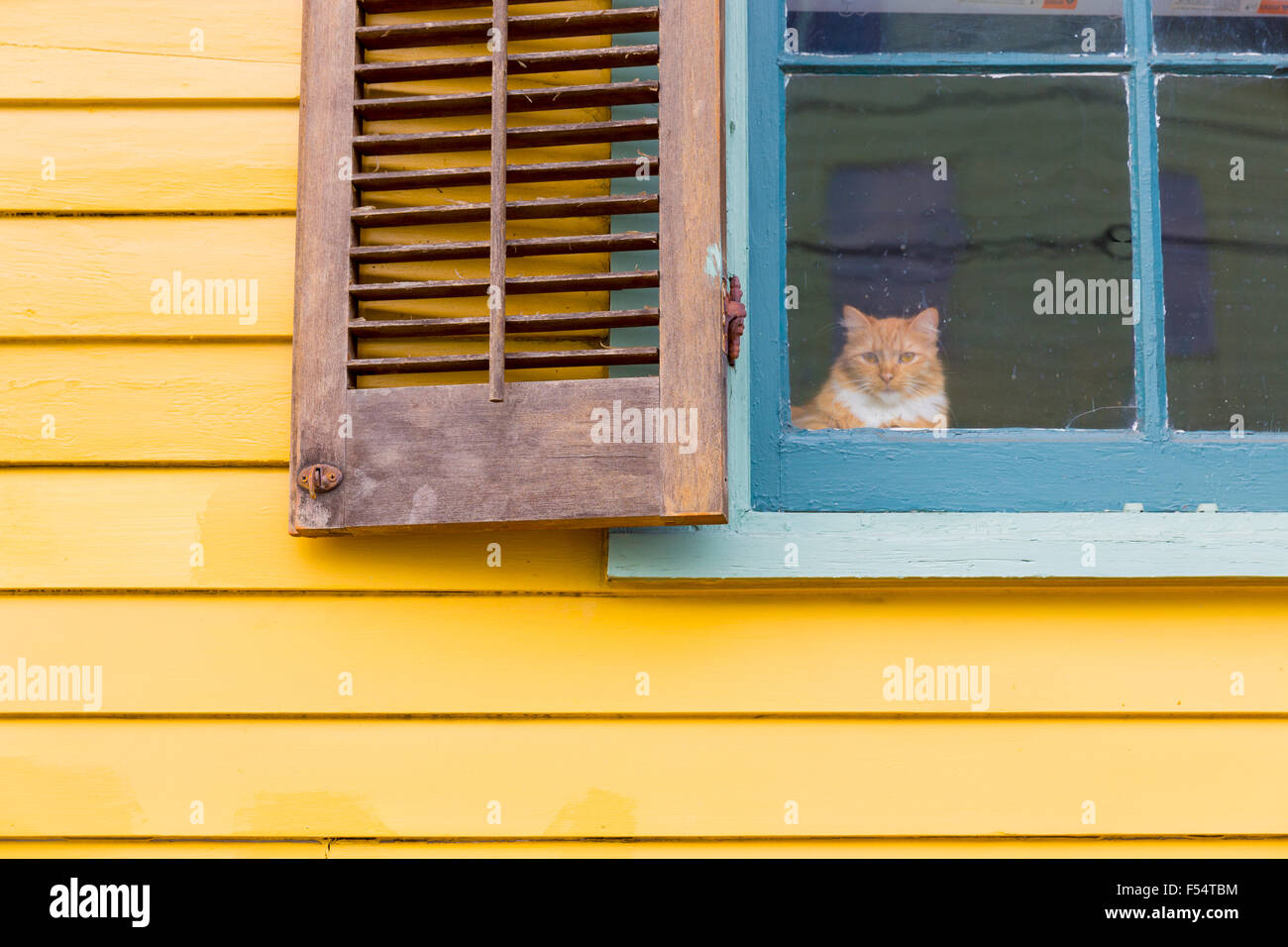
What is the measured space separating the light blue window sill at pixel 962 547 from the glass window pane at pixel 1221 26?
757mm

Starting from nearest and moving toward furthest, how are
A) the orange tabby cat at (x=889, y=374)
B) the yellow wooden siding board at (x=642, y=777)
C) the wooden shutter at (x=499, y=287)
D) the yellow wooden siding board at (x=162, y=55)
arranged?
the wooden shutter at (x=499, y=287), the yellow wooden siding board at (x=642, y=777), the yellow wooden siding board at (x=162, y=55), the orange tabby cat at (x=889, y=374)

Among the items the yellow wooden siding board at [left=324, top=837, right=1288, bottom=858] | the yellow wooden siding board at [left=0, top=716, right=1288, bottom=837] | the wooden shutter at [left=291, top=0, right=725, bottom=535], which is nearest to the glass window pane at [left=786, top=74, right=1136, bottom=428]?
the wooden shutter at [left=291, top=0, right=725, bottom=535]

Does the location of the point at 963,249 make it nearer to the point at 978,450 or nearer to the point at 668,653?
the point at 978,450

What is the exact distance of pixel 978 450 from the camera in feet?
4.57

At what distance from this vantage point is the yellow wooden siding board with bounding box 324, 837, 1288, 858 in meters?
1.34

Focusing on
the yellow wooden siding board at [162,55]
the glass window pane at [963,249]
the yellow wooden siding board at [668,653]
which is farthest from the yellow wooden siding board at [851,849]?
the yellow wooden siding board at [162,55]

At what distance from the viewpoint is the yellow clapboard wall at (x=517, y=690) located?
134 centimetres

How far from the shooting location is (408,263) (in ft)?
4.66

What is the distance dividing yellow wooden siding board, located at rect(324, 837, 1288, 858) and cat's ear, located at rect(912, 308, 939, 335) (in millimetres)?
840

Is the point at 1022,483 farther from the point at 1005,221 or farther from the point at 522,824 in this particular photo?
the point at 522,824

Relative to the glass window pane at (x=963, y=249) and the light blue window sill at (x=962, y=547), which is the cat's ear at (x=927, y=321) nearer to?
the glass window pane at (x=963, y=249)

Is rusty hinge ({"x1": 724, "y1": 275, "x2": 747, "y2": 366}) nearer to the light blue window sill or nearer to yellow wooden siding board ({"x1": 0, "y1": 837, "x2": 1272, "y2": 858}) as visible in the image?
the light blue window sill

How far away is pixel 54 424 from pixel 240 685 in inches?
18.2

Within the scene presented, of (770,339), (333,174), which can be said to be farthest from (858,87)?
(333,174)
